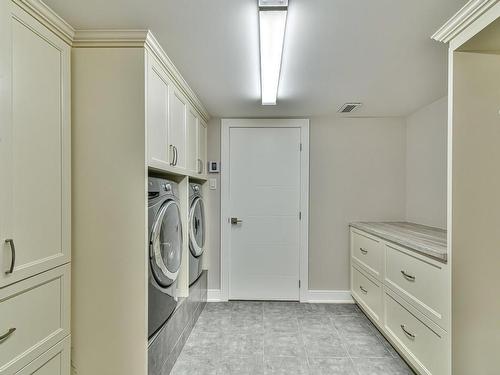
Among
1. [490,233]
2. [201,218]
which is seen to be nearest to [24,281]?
[201,218]

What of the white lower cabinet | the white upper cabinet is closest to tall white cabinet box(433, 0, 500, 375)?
the white lower cabinet

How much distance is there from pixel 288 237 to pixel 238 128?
1.40 m

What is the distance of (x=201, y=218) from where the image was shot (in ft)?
10.3

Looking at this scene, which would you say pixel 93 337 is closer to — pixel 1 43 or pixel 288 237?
pixel 1 43

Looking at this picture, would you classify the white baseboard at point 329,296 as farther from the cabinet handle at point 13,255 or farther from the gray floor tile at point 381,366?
the cabinet handle at point 13,255

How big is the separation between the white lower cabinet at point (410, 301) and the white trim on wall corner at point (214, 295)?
156 cm

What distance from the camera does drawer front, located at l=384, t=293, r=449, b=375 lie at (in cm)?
165

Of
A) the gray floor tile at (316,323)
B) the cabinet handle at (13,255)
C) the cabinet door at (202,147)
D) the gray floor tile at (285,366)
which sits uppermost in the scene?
the cabinet door at (202,147)

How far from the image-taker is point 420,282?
1862 mm

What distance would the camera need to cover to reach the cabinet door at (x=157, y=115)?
1692 mm

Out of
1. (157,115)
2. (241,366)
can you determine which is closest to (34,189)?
(157,115)

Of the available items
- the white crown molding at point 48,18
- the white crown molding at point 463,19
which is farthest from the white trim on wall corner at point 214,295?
the white crown molding at point 463,19

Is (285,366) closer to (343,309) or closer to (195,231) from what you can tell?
(343,309)

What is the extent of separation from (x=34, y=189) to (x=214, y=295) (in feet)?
8.18
